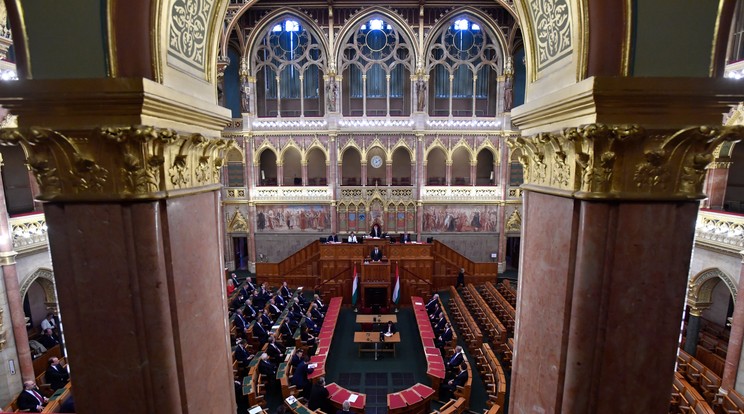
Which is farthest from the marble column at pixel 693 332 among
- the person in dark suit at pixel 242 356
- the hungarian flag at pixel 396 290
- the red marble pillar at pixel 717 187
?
the person in dark suit at pixel 242 356

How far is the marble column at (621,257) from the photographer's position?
256 centimetres

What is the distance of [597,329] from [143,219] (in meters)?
3.29

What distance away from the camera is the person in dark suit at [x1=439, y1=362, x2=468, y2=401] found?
9.48 m

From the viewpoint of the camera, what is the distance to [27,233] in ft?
36.4

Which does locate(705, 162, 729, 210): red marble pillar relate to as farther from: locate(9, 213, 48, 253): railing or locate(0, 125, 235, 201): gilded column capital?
locate(9, 213, 48, 253): railing

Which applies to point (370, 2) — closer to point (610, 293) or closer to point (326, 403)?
point (326, 403)

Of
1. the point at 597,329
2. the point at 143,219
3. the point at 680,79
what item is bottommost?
the point at 597,329

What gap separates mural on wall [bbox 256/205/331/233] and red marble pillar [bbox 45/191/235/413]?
1803 centimetres

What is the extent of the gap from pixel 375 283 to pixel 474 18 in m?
14.9

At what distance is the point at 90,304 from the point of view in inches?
104

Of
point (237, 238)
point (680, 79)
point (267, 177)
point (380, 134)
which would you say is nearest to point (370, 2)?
point (380, 134)

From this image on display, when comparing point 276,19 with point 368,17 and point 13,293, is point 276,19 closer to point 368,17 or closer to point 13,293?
point 368,17

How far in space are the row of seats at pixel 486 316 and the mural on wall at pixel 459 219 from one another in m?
3.71

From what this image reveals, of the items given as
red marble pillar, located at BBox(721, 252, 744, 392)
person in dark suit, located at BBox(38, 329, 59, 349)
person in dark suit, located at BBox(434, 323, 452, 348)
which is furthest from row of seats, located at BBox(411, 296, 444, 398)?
person in dark suit, located at BBox(38, 329, 59, 349)
